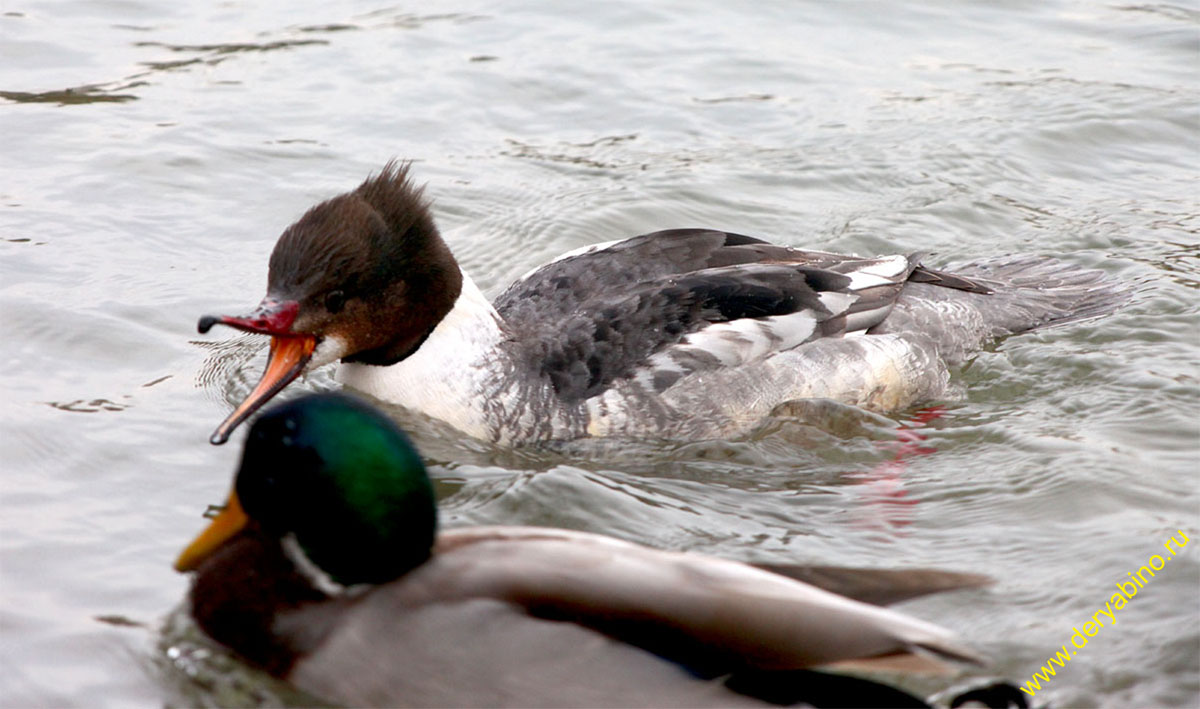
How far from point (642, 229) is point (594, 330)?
8.28 ft

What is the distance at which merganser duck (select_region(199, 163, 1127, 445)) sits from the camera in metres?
6.24

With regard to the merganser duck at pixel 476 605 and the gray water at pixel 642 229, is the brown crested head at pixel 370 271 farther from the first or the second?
the merganser duck at pixel 476 605

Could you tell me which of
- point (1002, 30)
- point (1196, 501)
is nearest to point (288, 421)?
point (1196, 501)

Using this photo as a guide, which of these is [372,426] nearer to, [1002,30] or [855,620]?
[855,620]

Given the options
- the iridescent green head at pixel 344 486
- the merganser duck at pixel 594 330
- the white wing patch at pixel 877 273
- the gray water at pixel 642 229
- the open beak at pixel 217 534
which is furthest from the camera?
the white wing patch at pixel 877 273

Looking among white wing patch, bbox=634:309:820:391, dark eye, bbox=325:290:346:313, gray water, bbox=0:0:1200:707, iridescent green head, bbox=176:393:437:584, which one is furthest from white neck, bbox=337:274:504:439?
iridescent green head, bbox=176:393:437:584

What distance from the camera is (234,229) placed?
8.63m

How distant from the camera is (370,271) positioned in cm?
630

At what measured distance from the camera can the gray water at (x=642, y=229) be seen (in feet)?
17.3

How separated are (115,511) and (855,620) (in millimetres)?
3112

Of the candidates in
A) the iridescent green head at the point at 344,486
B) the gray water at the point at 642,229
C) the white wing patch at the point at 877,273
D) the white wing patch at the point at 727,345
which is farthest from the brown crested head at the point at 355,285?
the white wing patch at the point at 877,273

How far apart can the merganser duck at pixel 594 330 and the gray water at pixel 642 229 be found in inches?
7.4

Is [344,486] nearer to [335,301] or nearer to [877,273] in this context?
[335,301]

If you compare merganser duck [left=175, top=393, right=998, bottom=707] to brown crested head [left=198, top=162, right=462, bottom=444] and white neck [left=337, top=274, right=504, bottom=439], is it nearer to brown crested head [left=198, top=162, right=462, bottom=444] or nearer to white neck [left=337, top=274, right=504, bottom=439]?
brown crested head [left=198, top=162, right=462, bottom=444]
